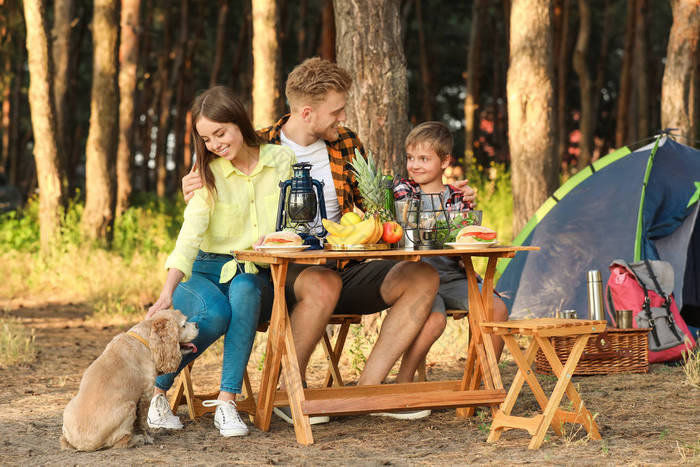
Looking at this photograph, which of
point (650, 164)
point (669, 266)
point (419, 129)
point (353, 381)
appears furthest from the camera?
point (650, 164)

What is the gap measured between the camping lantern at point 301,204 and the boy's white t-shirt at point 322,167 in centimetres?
35

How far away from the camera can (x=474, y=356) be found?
488 cm

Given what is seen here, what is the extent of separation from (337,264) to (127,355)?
1.26 m

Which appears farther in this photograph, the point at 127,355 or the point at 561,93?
the point at 561,93

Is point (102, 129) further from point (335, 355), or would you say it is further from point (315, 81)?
point (315, 81)

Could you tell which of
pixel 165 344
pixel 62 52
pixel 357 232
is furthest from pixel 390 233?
pixel 62 52

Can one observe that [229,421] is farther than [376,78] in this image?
No

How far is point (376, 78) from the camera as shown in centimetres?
697

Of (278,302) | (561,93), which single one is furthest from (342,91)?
(561,93)

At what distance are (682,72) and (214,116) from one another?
7279 millimetres

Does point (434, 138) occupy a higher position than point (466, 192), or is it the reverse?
point (434, 138)

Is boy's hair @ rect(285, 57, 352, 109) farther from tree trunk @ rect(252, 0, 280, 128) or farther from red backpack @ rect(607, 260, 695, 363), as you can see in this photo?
tree trunk @ rect(252, 0, 280, 128)

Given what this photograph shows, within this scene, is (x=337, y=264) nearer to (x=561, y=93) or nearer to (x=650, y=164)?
(x=650, y=164)

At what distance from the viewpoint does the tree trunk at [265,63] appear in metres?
10.5
